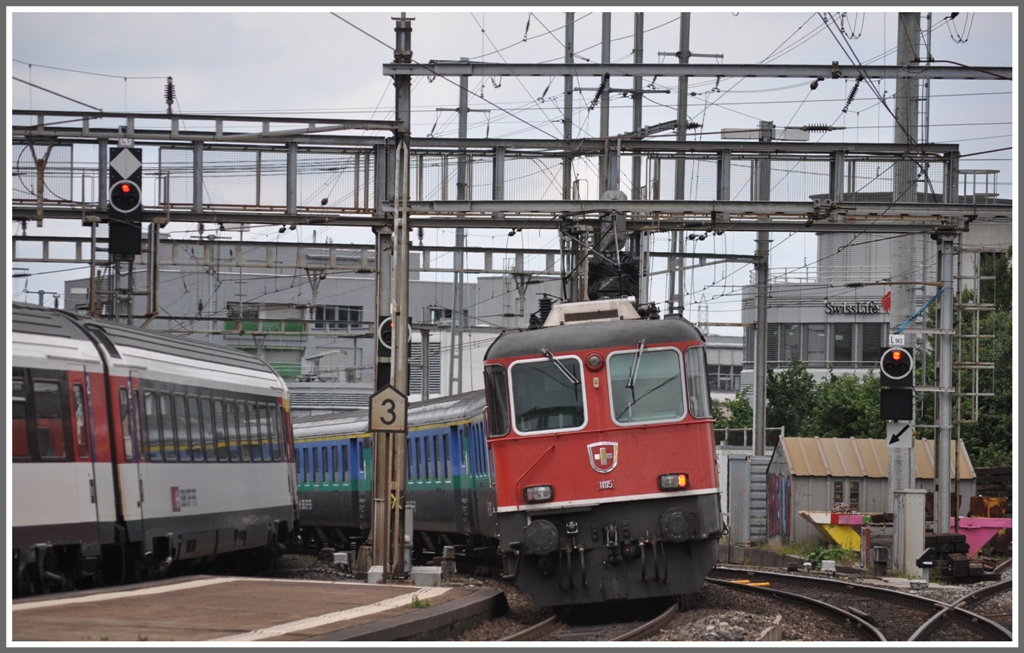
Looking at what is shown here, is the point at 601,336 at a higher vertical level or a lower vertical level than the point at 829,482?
higher

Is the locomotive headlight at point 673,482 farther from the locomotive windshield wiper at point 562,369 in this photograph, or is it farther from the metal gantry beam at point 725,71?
the metal gantry beam at point 725,71

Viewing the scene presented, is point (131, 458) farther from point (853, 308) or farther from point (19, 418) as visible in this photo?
point (853, 308)

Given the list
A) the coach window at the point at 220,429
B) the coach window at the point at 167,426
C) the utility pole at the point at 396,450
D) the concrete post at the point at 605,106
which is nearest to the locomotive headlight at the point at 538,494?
the utility pole at the point at 396,450

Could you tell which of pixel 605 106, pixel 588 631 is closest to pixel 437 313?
pixel 605 106

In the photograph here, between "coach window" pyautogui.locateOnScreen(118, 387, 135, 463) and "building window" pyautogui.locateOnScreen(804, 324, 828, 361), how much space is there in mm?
63868

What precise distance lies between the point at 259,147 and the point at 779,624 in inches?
500

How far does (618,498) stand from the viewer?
1393 centimetres

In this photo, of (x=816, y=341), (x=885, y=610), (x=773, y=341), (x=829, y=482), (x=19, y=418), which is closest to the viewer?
(x=19, y=418)

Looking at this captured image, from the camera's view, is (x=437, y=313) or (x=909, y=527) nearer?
(x=909, y=527)

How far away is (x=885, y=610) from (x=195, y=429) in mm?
8919

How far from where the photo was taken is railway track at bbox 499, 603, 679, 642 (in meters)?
12.1

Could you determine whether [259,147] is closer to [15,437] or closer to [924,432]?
[15,437]

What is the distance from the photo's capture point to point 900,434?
2044 cm

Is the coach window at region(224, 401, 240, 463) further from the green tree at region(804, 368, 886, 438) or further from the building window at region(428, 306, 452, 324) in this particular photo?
the green tree at region(804, 368, 886, 438)
